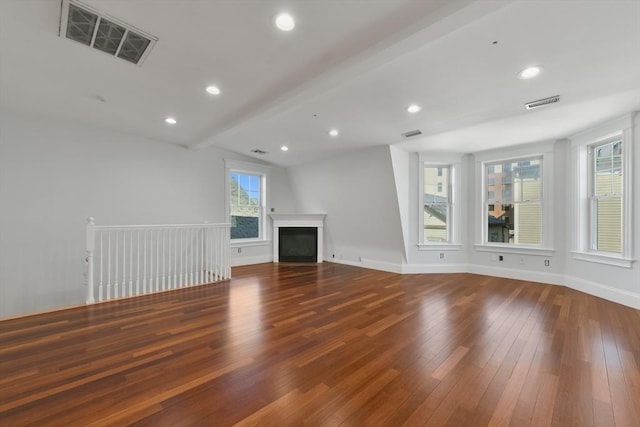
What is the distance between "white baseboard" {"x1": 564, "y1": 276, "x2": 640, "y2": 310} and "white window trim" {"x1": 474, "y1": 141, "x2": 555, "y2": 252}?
0.56m

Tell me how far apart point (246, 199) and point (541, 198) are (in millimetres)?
6195

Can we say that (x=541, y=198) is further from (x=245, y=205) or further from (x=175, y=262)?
(x=175, y=262)

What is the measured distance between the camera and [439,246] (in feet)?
17.7

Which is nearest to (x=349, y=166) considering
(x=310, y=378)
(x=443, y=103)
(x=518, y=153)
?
(x=443, y=103)

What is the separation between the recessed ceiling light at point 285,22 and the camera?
1.97 meters

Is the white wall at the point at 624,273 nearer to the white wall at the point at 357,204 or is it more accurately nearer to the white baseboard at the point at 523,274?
the white baseboard at the point at 523,274

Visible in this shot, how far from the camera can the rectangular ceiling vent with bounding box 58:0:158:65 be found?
200 centimetres

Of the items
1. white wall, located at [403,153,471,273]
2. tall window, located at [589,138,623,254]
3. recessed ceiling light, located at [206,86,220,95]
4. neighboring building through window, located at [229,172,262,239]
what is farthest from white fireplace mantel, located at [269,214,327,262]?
tall window, located at [589,138,623,254]

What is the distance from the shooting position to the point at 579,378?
1.90m

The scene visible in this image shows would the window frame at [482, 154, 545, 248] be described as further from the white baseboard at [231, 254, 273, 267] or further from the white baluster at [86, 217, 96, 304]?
the white baluster at [86, 217, 96, 304]

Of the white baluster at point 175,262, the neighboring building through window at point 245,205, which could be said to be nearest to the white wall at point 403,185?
the neighboring building through window at point 245,205

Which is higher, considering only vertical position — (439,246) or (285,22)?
(285,22)

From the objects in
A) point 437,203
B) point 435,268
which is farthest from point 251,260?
point 437,203

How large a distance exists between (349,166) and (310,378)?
4348 mm
